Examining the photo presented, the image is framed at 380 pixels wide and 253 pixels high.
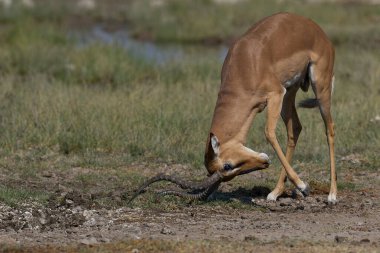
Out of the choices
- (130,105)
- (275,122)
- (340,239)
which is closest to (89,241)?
(340,239)

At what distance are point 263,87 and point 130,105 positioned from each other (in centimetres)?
473

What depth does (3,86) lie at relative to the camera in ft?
48.0

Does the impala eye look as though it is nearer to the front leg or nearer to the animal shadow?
the front leg

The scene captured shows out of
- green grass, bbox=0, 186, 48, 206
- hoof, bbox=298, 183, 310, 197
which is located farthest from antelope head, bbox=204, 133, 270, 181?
green grass, bbox=0, 186, 48, 206

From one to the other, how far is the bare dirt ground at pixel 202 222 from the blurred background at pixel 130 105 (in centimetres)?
78

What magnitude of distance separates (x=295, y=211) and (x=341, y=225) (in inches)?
29.5

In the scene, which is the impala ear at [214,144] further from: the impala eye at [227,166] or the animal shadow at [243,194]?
the animal shadow at [243,194]

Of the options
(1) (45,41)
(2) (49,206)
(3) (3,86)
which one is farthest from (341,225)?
(1) (45,41)

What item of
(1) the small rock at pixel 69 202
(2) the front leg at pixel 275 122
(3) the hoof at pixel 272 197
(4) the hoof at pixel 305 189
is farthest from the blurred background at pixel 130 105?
(2) the front leg at pixel 275 122

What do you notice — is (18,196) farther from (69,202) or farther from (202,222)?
(202,222)

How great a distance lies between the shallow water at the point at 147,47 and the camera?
19158 millimetres

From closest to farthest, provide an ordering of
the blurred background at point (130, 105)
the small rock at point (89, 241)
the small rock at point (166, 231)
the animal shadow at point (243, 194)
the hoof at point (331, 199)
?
1. the small rock at point (89, 241)
2. the small rock at point (166, 231)
3. the hoof at point (331, 199)
4. the animal shadow at point (243, 194)
5. the blurred background at point (130, 105)

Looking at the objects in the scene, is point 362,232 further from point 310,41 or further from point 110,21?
point 110,21

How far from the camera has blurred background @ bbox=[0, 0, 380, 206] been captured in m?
11.2
